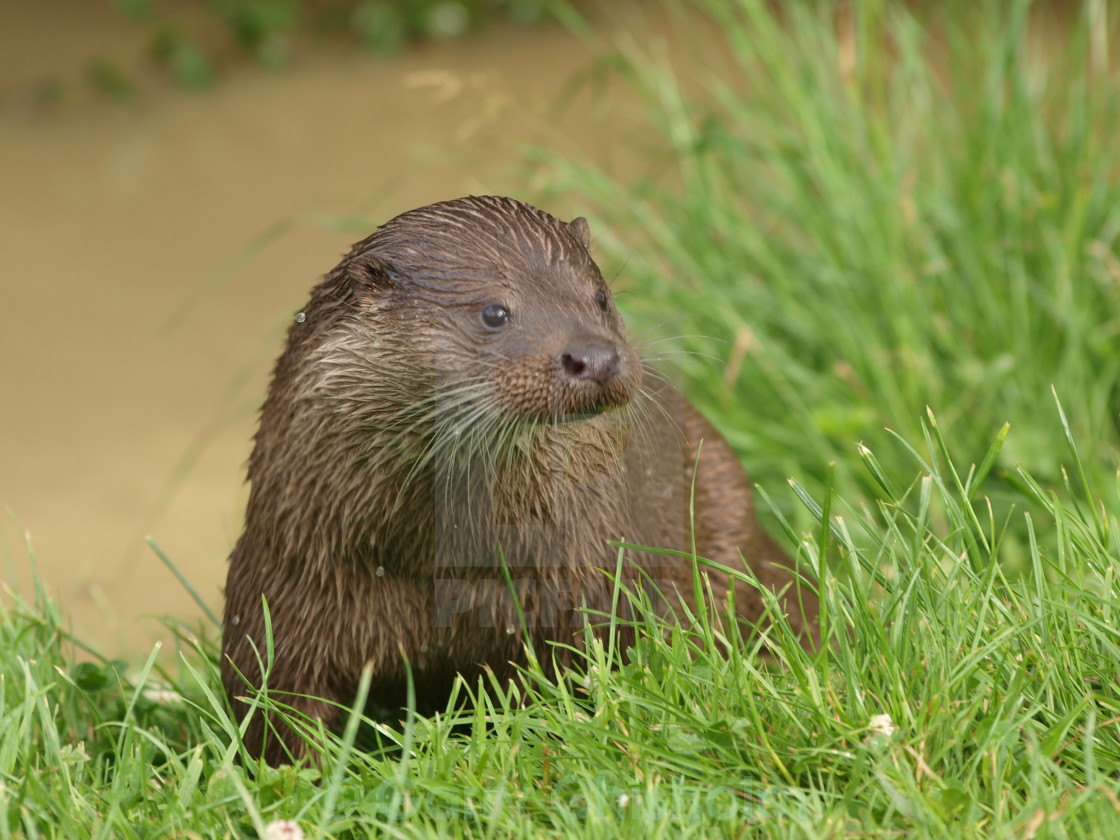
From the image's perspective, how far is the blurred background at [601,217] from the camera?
3.52 m

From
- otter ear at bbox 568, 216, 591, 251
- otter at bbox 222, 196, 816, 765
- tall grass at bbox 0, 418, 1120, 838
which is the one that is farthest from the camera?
otter ear at bbox 568, 216, 591, 251

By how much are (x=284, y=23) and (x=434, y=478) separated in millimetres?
5904

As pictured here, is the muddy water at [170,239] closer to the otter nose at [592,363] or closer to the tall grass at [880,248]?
the tall grass at [880,248]

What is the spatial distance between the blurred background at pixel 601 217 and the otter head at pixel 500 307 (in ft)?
0.57

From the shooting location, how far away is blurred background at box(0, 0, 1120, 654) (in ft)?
11.6

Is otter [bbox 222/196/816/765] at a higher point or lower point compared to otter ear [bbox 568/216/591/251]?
lower

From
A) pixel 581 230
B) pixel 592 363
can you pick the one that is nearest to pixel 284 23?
pixel 581 230

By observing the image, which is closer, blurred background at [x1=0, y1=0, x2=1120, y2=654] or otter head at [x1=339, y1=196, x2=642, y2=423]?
otter head at [x1=339, y1=196, x2=642, y2=423]

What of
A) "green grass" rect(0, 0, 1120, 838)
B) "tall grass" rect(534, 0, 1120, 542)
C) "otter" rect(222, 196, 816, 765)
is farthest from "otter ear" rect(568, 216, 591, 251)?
"tall grass" rect(534, 0, 1120, 542)

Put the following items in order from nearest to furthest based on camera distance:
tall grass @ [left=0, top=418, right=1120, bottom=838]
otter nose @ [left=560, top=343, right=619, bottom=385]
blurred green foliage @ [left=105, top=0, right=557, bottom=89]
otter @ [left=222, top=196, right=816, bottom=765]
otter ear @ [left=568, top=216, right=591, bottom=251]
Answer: tall grass @ [left=0, top=418, right=1120, bottom=838] → otter nose @ [left=560, top=343, right=619, bottom=385] → otter @ [left=222, top=196, right=816, bottom=765] → otter ear @ [left=568, top=216, right=591, bottom=251] → blurred green foliage @ [left=105, top=0, right=557, bottom=89]

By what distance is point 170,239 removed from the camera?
6422 millimetres

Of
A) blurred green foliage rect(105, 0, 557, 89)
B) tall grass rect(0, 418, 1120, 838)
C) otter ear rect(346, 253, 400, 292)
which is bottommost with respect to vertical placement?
tall grass rect(0, 418, 1120, 838)

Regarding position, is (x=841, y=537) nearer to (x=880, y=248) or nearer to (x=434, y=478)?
(x=434, y=478)

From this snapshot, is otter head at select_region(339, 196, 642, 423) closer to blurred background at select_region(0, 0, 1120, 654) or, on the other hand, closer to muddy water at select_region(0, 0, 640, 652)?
blurred background at select_region(0, 0, 1120, 654)
